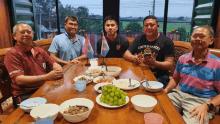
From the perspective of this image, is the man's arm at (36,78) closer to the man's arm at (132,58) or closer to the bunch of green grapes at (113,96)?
the bunch of green grapes at (113,96)

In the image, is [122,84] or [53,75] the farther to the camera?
[53,75]

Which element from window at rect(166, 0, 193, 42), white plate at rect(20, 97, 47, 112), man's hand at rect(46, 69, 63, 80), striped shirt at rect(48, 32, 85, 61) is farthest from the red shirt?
window at rect(166, 0, 193, 42)

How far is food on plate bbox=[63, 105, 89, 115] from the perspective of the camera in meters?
0.92

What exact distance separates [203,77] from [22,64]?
1.92 metres

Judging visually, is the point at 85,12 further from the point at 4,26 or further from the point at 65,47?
the point at 4,26

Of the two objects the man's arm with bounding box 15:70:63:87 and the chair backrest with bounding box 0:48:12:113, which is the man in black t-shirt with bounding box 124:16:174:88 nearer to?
the man's arm with bounding box 15:70:63:87

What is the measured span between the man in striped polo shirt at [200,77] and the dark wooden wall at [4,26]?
334 centimetres

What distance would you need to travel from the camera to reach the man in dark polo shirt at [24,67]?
1.55 meters

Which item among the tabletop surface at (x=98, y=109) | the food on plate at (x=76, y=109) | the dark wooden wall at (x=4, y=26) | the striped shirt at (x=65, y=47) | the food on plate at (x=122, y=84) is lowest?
the tabletop surface at (x=98, y=109)

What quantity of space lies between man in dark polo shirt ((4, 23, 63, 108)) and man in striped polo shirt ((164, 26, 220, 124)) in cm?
134

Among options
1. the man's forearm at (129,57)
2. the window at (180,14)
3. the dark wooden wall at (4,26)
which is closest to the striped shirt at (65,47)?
the man's forearm at (129,57)

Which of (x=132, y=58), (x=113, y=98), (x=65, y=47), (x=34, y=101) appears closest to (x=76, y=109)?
(x=113, y=98)

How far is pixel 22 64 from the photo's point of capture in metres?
A: 1.67

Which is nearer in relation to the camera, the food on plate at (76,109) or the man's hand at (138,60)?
the food on plate at (76,109)
